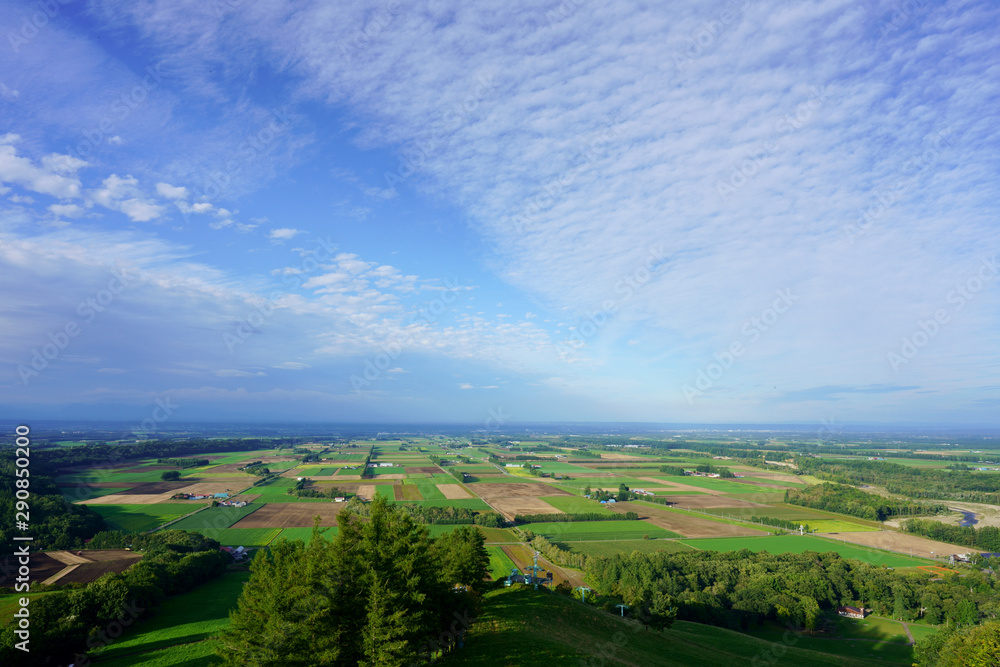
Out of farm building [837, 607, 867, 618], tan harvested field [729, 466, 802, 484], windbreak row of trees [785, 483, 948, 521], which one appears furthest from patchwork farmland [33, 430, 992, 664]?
farm building [837, 607, 867, 618]

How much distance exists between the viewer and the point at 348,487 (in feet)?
412

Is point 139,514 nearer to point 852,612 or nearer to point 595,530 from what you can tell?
point 595,530

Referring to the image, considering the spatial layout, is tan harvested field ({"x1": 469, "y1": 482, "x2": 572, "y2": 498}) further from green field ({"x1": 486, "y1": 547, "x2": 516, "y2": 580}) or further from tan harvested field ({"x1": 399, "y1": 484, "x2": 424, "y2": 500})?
green field ({"x1": 486, "y1": 547, "x2": 516, "y2": 580})

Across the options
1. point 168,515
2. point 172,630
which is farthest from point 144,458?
point 172,630

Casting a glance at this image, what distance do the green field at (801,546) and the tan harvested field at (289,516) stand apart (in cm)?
7173

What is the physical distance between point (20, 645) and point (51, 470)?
110209mm

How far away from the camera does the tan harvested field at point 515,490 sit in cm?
12438

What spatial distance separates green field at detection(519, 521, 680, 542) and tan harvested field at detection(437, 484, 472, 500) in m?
29.2

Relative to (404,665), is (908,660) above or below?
below

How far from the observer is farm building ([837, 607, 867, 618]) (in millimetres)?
57144

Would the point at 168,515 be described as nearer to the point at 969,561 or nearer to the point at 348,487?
the point at 348,487

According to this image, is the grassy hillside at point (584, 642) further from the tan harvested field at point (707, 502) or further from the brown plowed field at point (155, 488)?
the brown plowed field at point (155, 488)

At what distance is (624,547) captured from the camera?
78.9 m

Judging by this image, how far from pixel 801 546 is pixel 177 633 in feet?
317
